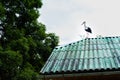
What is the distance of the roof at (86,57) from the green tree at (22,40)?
36.9ft

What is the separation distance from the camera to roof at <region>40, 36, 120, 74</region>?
9.70 meters

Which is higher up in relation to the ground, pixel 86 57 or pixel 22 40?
pixel 86 57

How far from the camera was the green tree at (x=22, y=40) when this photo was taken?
2280 centimetres

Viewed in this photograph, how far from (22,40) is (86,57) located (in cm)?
1400

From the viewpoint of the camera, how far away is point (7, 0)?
26016 mm

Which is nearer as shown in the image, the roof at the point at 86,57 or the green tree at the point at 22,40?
the roof at the point at 86,57

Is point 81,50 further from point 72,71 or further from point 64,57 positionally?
point 72,71

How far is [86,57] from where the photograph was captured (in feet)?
34.6

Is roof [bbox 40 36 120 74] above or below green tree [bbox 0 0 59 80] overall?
above

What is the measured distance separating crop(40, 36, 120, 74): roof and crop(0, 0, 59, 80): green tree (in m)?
11.2

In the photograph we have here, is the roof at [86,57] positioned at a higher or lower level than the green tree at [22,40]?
higher

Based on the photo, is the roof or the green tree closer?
the roof

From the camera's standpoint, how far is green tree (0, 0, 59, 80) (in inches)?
898

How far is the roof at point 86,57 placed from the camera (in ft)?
31.8
